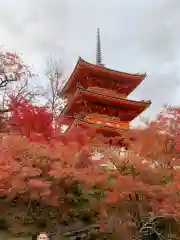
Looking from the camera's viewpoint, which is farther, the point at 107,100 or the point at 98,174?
the point at 107,100

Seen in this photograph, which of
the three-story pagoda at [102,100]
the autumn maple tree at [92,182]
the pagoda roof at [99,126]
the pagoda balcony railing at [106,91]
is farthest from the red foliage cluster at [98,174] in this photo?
the pagoda balcony railing at [106,91]

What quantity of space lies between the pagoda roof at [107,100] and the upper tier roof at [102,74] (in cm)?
127

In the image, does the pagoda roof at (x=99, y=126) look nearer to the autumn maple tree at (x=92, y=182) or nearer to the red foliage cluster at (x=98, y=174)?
the autumn maple tree at (x=92, y=182)

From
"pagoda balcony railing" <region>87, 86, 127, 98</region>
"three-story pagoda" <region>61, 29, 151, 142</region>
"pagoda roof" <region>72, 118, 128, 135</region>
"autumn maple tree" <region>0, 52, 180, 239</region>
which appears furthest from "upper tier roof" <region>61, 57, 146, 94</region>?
"autumn maple tree" <region>0, 52, 180, 239</region>

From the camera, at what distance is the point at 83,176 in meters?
10.6

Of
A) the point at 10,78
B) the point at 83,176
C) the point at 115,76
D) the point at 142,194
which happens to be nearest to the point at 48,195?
the point at 83,176

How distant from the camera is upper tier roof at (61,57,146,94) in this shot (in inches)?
770

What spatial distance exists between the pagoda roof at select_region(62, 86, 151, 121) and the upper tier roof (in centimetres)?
127

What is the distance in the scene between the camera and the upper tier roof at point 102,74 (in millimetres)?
19547

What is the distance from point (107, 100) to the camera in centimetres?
1930

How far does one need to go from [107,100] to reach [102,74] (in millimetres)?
1756

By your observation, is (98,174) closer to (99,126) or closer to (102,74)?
(99,126)

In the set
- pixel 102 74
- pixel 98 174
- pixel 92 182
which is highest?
pixel 102 74

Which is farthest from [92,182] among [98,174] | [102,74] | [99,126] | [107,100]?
[102,74]
